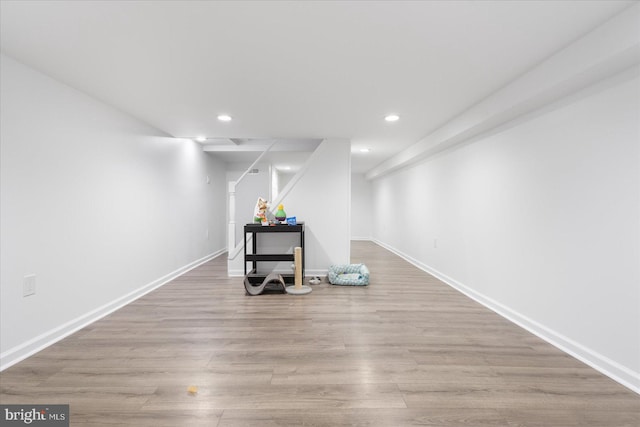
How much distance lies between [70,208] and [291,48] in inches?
90.2

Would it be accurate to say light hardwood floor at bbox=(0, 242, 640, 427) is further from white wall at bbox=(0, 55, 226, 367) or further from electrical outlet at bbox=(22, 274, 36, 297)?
electrical outlet at bbox=(22, 274, 36, 297)

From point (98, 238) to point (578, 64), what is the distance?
4053 mm

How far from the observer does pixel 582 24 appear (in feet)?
5.33

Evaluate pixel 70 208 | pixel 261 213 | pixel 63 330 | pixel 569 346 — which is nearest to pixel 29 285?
pixel 63 330

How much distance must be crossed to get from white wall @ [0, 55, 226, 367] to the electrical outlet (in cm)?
3

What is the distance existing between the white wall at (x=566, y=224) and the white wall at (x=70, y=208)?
3908 millimetres

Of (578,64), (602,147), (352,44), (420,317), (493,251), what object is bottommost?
(420,317)

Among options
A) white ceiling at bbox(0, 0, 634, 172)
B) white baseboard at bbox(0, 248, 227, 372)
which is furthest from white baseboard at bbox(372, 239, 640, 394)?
white baseboard at bbox(0, 248, 227, 372)

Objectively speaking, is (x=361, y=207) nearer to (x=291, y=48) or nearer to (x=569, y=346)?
(x=569, y=346)

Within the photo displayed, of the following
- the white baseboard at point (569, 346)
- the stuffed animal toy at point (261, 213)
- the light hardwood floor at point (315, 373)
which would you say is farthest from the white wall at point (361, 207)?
the light hardwood floor at point (315, 373)

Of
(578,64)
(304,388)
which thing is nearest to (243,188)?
(304,388)

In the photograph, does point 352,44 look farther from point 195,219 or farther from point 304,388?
point 195,219

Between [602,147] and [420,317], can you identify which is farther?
[420,317]

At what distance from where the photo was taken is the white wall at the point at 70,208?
1.98 meters
